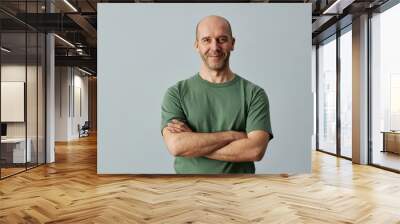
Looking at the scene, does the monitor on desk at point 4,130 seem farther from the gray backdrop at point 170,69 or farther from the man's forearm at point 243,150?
the man's forearm at point 243,150

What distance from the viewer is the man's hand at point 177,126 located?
5.30 m

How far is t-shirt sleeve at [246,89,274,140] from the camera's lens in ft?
17.5

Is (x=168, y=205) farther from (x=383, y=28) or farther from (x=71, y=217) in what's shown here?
(x=383, y=28)

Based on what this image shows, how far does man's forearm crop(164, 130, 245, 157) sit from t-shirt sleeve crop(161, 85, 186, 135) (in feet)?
0.87

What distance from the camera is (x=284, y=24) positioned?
235 inches

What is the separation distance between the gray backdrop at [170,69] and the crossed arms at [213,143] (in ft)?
1.25

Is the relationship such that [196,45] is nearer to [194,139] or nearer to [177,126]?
[177,126]

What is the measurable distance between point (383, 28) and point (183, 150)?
5056 mm

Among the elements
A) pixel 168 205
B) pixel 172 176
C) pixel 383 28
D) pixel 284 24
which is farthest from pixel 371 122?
pixel 168 205

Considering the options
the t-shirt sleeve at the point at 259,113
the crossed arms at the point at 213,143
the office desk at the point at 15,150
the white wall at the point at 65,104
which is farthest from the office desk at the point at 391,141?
the white wall at the point at 65,104

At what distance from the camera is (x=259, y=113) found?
561cm

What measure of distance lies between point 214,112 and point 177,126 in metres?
0.53

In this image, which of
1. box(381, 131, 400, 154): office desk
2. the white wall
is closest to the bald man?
box(381, 131, 400, 154): office desk

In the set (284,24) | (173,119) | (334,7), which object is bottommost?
(173,119)
